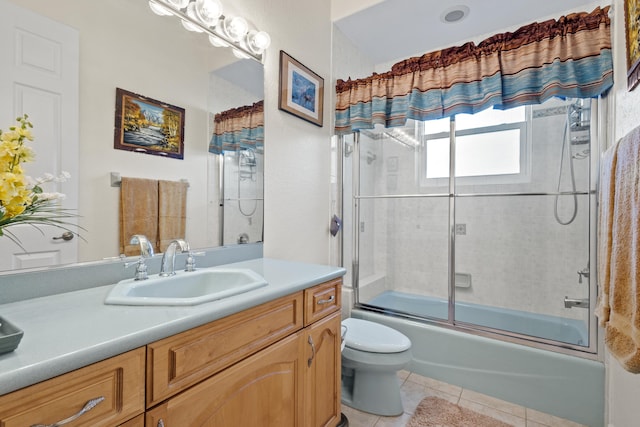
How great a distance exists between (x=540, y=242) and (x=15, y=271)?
3174 millimetres

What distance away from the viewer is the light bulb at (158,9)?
4.07 ft

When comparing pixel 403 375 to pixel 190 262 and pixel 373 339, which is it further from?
pixel 190 262

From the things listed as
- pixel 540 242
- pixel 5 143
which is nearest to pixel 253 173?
pixel 5 143

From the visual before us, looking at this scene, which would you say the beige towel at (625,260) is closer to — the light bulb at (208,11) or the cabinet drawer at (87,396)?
the cabinet drawer at (87,396)

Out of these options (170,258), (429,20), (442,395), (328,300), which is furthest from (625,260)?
(429,20)

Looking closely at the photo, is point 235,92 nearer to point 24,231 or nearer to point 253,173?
point 253,173

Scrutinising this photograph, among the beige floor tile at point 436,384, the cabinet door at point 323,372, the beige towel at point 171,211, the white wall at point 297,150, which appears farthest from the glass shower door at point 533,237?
the beige towel at point 171,211

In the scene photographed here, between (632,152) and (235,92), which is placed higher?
(235,92)

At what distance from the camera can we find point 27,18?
0.90 m

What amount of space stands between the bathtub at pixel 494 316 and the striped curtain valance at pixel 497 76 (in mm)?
1500

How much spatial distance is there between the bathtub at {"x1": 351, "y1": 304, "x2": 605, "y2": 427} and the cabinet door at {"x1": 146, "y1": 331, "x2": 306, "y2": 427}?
1241 mm

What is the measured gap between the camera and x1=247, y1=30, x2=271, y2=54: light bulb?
64.2 inches

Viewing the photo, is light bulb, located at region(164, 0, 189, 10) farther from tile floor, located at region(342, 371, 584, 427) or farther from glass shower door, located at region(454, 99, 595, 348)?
tile floor, located at region(342, 371, 584, 427)

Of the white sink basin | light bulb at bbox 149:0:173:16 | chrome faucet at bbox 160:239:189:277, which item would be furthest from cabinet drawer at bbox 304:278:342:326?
light bulb at bbox 149:0:173:16
